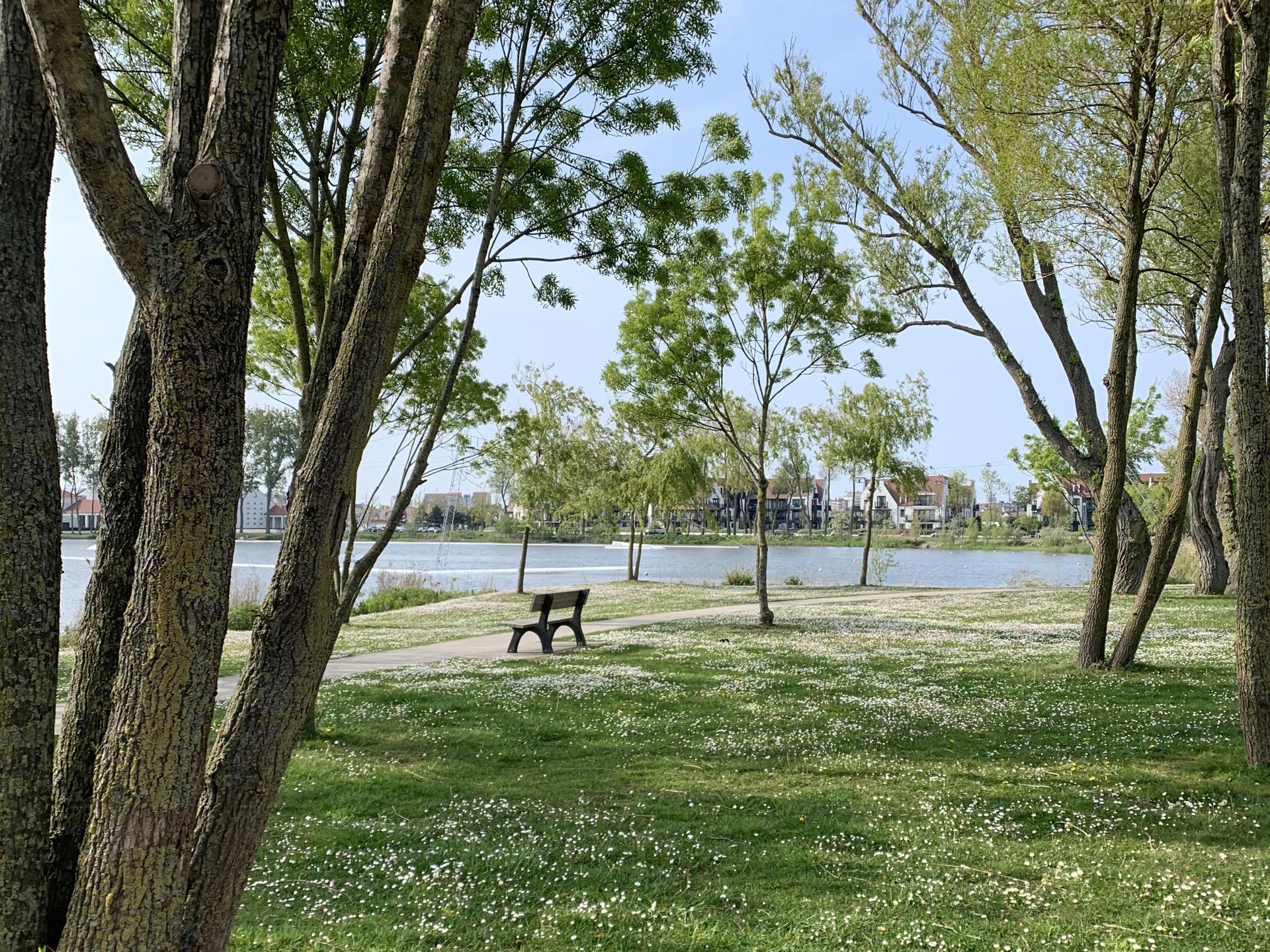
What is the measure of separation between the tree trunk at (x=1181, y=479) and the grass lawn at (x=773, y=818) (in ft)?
2.07

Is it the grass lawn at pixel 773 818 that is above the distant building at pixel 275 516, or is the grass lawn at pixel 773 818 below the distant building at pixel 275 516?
above

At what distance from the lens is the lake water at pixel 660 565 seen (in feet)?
119

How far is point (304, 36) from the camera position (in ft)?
24.4

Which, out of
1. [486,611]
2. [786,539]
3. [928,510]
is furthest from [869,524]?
[928,510]

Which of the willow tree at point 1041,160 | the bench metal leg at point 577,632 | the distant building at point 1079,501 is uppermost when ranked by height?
the willow tree at point 1041,160

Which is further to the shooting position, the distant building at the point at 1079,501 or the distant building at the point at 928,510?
the distant building at the point at 928,510

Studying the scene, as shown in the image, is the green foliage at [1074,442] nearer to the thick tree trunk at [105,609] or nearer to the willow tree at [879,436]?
the willow tree at [879,436]

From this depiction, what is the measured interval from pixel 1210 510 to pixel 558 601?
63.2ft

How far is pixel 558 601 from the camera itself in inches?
575

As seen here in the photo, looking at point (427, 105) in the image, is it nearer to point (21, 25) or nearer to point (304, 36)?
point (21, 25)

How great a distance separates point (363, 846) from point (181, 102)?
4237 millimetres

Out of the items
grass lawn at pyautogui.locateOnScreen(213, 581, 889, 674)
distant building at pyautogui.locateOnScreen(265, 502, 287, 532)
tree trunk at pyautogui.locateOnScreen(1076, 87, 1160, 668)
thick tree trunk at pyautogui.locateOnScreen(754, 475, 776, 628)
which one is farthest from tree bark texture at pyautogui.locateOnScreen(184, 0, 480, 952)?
distant building at pyautogui.locateOnScreen(265, 502, 287, 532)

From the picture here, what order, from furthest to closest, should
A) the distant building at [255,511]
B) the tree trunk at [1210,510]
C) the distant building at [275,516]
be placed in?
the distant building at [255,511] < the distant building at [275,516] < the tree trunk at [1210,510]

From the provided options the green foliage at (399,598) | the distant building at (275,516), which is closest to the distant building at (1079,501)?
the green foliage at (399,598)
